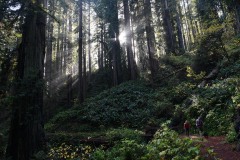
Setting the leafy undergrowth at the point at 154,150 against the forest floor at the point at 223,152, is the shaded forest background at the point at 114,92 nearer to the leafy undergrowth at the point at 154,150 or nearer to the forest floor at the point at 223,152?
the leafy undergrowth at the point at 154,150

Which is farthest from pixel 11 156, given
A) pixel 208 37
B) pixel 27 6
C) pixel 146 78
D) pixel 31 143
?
pixel 146 78

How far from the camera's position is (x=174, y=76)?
2280 cm

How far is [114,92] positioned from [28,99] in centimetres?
1476

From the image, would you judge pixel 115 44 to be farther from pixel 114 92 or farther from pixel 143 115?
pixel 143 115

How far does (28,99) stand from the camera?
9352 mm

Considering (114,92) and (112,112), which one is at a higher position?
(114,92)

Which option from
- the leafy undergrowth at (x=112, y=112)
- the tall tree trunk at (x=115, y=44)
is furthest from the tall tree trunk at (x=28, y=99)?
the tall tree trunk at (x=115, y=44)

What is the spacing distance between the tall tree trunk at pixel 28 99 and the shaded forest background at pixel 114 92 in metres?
0.04

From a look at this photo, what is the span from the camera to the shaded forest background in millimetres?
9266

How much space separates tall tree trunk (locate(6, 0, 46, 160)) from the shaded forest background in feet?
0.12

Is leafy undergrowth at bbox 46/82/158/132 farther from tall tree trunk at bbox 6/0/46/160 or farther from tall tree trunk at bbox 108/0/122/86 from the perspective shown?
tall tree trunk at bbox 6/0/46/160

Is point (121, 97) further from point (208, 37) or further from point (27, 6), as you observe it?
point (27, 6)

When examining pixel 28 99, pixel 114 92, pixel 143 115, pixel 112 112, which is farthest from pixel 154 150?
pixel 114 92

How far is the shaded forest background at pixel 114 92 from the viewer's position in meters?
9.27
